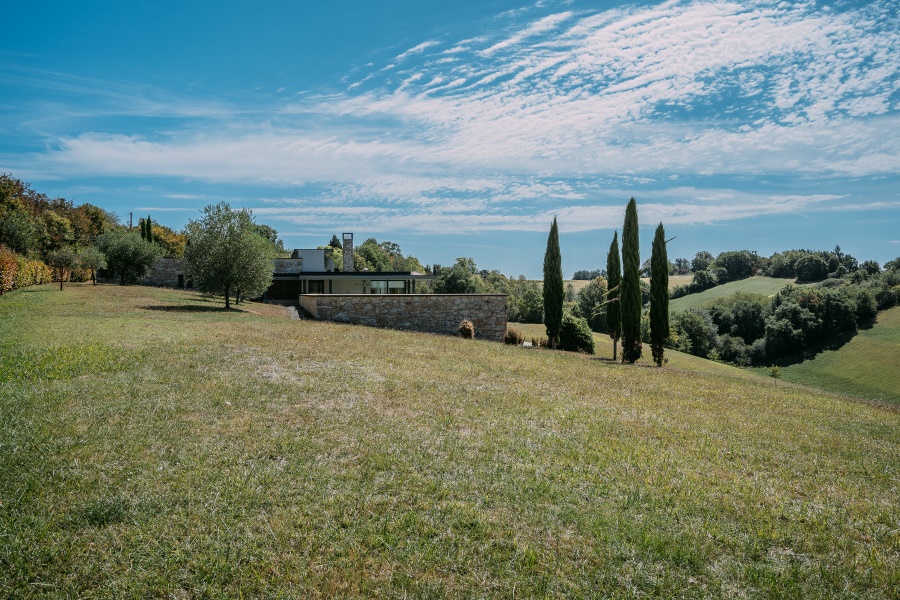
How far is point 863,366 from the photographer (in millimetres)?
54844

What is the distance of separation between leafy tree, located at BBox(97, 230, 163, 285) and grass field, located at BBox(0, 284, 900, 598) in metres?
31.5

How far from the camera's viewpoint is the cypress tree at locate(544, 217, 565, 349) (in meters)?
26.9

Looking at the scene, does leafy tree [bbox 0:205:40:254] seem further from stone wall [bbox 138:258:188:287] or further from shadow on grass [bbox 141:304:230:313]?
shadow on grass [bbox 141:304:230:313]

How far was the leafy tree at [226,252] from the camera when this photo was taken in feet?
81.4

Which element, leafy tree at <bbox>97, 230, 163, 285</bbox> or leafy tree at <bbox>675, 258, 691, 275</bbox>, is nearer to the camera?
leafy tree at <bbox>97, 230, 163, 285</bbox>

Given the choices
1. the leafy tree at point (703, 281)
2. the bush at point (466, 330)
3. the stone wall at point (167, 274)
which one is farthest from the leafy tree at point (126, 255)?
the leafy tree at point (703, 281)

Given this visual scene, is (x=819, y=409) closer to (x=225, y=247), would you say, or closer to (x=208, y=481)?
(x=208, y=481)

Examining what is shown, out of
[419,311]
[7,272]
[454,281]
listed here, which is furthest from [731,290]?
[7,272]

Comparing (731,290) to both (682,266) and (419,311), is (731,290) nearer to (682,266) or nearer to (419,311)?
(682,266)

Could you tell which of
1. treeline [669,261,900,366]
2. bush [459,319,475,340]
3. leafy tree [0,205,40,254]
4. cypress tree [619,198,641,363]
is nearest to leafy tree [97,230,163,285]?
leafy tree [0,205,40,254]

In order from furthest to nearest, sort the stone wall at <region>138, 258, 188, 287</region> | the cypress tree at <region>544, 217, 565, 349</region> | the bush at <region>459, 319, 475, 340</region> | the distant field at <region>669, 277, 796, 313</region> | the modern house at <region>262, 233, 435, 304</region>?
the distant field at <region>669, 277, 796, 313</region> < the stone wall at <region>138, 258, 188, 287</region> < the modern house at <region>262, 233, 435, 304</region> < the cypress tree at <region>544, 217, 565, 349</region> < the bush at <region>459, 319, 475, 340</region>

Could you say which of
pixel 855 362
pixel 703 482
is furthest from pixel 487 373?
pixel 855 362

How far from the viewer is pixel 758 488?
5738 millimetres

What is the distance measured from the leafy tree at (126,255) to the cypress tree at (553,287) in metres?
29.7
